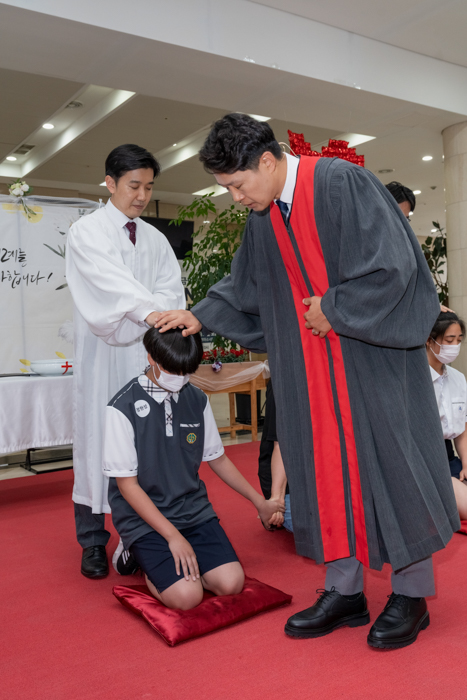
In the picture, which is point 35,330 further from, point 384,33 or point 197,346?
point 384,33

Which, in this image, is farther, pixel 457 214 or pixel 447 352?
pixel 457 214

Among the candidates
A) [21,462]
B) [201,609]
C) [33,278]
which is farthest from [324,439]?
[21,462]

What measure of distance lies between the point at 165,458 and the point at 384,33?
169 inches

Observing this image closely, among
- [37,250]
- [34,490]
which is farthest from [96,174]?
[34,490]

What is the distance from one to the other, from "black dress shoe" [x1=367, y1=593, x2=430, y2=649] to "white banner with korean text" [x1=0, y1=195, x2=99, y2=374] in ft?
8.51

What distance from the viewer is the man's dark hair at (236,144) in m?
1.43

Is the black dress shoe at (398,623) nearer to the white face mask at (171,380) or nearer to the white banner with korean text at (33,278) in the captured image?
the white face mask at (171,380)

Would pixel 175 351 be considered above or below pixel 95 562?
above

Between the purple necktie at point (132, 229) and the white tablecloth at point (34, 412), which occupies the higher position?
the purple necktie at point (132, 229)

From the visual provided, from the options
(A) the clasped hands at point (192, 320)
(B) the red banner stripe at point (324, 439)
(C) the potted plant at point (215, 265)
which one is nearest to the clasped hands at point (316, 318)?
(A) the clasped hands at point (192, 320)

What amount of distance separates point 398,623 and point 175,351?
0.93 meters

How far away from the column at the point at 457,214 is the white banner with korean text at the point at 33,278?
154 inches

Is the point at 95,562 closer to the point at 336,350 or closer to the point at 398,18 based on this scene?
the point at 336,350

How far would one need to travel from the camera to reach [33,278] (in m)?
3.66
